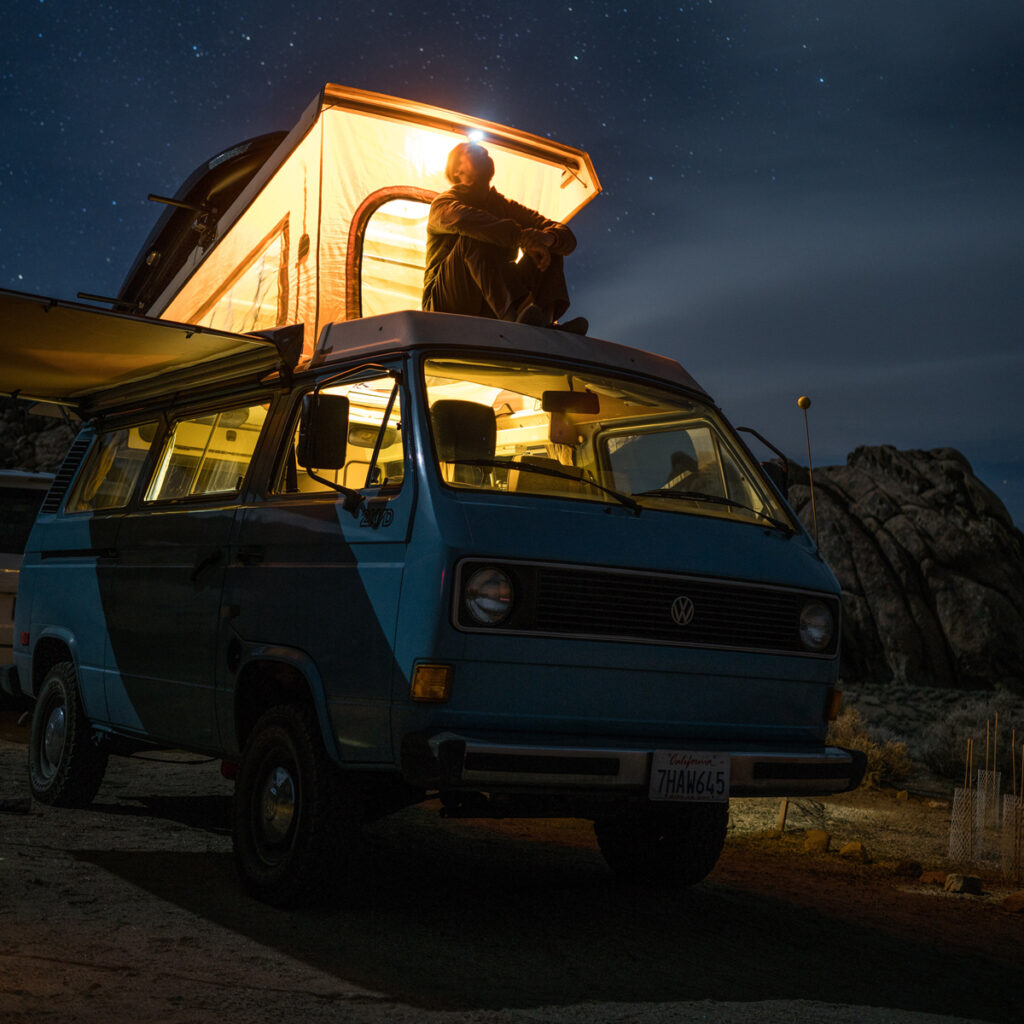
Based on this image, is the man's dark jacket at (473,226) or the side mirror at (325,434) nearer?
the side mirror at (325,434)

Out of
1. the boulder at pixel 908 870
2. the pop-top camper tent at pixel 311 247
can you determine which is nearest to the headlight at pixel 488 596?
the pop-top camper tent at pixel 311 247

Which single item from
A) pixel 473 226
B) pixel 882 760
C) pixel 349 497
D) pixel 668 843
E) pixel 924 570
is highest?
pixel 924 570

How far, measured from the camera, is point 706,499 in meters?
5.43

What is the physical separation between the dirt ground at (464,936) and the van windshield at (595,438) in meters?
1.82

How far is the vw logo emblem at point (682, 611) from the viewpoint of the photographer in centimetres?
489

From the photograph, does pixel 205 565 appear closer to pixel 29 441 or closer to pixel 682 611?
pixel 682 611

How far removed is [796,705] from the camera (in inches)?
207

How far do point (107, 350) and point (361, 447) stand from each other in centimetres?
197

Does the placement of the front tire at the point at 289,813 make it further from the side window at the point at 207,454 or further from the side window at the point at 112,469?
the side window at the point at 112,469

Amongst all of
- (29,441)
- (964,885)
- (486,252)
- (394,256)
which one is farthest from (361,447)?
(29,441)

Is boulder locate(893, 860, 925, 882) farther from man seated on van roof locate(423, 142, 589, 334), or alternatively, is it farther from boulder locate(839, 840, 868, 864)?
man seated on van roof locate(423, 142, 589, 334)

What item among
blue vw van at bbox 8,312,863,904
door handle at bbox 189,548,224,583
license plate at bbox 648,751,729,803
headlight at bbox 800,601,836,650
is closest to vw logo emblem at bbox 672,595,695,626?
blue vw van at bbox 8,312,863,904

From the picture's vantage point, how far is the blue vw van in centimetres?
455

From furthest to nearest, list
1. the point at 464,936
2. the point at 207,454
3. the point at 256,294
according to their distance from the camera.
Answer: the point at 256,294 < the point at 207,454 < the point at 464,936
